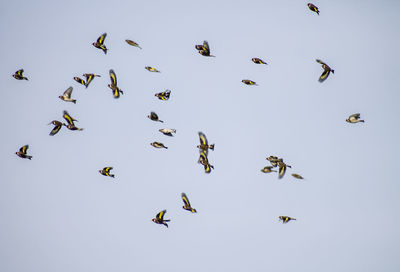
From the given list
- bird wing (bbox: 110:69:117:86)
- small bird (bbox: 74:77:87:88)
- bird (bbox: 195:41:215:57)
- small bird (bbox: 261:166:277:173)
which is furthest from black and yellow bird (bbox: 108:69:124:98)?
small bird (bbox: 261:166:277:173)

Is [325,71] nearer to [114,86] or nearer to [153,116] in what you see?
[153,116]

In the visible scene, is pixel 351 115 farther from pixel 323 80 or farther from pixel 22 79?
pixel 22 79

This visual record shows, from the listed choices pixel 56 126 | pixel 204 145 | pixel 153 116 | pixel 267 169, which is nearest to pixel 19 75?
pixel 56 126

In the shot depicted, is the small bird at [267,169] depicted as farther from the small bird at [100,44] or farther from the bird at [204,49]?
the small bird at [100,44]

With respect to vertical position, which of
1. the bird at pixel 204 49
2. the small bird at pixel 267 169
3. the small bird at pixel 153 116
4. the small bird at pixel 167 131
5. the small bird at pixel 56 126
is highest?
the bird at pixel 204 49

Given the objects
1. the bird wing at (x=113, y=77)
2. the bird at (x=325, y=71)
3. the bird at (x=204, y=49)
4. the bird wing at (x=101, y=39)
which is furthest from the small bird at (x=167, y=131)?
the bird at (x=325, y=71)

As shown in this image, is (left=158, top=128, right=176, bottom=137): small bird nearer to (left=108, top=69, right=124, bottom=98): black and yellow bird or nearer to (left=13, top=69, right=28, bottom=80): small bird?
(left=108, top=69, right=124, bottom=98): black and yellow bird

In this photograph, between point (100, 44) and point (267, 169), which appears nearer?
point (100, 44)

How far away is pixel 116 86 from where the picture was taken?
47.2 m

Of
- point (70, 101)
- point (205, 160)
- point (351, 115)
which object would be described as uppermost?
point (351, 115)

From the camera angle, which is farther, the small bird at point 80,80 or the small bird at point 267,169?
the small bird at point 267,169

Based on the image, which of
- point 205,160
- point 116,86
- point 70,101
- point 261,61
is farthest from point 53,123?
point 261,61

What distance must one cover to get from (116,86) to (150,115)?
12.3ft

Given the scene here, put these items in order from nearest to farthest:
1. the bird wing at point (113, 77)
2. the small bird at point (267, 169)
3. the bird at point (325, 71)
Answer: the bird at point (325, 71)
the bird wing at point (113, 77)
the small bird at point (267, 169)
